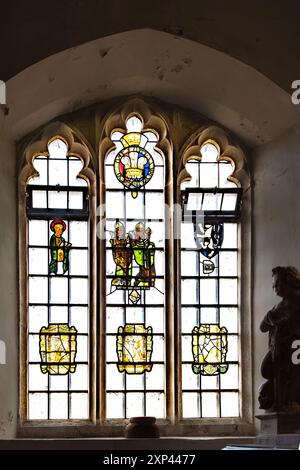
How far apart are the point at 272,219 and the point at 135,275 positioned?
1.30 m

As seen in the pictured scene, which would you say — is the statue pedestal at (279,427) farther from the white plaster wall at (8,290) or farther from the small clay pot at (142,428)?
the white plaster wall at (8,290)

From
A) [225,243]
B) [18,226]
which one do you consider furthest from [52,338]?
[225,243]

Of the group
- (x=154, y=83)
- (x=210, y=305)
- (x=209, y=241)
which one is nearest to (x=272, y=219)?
(x=209, y=241)

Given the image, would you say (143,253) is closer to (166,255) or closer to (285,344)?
(166,255)

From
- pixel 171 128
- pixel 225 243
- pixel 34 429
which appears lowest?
Answer: pixel 34 429

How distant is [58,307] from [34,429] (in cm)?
109

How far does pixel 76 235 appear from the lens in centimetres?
1198

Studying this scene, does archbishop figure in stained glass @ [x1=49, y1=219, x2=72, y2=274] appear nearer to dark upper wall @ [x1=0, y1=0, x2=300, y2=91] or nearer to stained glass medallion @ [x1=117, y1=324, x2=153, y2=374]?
stained glass medallion @ [x1=117, y1=324, x2=153, y2=374]

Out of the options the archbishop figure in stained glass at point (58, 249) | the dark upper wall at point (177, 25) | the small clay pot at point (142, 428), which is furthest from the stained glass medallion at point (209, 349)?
the dark upper wall at point (177, 25)

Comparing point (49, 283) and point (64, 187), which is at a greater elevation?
point (64, 187)

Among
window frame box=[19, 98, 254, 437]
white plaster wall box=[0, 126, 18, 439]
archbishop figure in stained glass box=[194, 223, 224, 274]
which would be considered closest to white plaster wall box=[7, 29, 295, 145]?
window frame box=[19, 98, 254, 437]

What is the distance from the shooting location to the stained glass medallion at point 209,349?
38.9ft

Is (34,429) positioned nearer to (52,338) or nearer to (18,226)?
(52,338)

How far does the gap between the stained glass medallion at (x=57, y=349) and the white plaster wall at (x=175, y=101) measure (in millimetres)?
303
